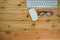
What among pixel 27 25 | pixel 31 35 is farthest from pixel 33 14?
pixel 31 35

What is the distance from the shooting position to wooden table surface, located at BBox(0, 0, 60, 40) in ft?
7.73

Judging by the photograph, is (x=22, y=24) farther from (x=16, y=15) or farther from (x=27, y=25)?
(x=16, y=15)

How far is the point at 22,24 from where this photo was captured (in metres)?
2.37

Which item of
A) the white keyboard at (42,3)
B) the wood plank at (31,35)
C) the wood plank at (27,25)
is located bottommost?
the wood plank at (31,35)

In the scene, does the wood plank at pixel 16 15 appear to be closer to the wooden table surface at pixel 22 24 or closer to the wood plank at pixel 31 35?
the wooden table surface at pixel 22 24

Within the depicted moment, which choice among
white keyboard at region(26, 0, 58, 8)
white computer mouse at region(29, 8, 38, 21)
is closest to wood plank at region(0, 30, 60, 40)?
white computer mouse at region(29, 8, 38, 21)

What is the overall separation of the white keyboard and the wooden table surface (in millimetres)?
75

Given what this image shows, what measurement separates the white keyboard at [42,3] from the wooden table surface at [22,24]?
0.07m

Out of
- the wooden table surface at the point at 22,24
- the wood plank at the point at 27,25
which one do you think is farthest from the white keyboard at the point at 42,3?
the wood plank at the point at 27,25

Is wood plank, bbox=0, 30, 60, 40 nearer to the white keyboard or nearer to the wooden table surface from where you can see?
the wooden table surface

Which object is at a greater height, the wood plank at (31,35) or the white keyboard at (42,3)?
the white keyboard at (42,3)

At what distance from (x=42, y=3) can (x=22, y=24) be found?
0.51 metres

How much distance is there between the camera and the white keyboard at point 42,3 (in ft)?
7.84

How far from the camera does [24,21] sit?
93.5 inches
